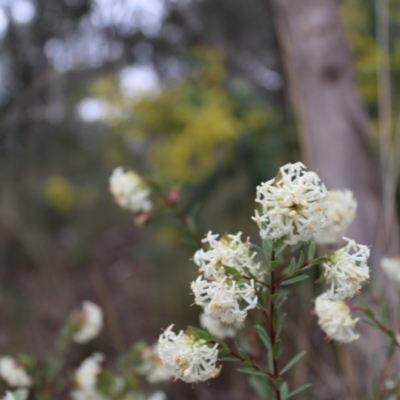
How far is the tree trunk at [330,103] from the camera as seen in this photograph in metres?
1.51

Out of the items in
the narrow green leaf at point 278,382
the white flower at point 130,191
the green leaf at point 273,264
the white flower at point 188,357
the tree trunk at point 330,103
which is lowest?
the narrow green leaf at point 278,382

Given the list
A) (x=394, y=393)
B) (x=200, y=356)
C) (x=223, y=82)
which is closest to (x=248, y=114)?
(x=223, y=82)

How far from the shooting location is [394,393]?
61 centimetres

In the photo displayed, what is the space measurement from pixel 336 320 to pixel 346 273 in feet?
0.43

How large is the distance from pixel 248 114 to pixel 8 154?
1931 mm

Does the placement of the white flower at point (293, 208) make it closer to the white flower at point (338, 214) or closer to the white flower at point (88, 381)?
the white flower at point (338, 214)

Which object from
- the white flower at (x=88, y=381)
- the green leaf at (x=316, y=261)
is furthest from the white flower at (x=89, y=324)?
the green leaf at (x=316, y=261)

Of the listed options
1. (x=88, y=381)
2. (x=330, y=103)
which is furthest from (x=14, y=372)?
(x=330, y=103)

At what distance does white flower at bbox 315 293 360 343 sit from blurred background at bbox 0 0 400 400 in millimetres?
344

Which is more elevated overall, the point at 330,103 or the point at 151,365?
the point at 330,103

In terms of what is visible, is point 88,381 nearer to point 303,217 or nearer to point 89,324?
point 89,324

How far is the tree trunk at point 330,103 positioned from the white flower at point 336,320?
0.93 m

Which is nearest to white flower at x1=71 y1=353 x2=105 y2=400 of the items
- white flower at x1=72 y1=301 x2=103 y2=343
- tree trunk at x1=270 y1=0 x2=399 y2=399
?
white flower at x1=72 y1=301 x2=103 y2=343

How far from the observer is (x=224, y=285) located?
40 cm
